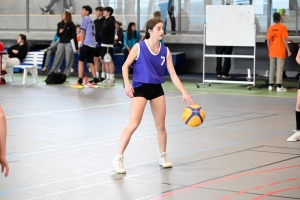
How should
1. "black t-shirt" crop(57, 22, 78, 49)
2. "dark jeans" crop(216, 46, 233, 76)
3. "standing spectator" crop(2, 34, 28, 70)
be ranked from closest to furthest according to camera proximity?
"black t-shirt" crop(57, 22, 78, 49) < "dark jeans" crop(216, 46, 233, 76) < "standing spectator" crop(2, 34, 28, 70)

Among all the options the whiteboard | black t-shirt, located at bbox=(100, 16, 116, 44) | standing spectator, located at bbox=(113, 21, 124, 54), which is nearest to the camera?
the whiteboard

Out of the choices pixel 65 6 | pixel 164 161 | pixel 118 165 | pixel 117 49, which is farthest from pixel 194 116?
pixel 65 6

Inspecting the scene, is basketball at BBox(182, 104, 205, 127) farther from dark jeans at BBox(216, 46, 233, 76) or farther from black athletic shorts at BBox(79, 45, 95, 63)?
dark jeans at BBox(216, 46, 233, 76)

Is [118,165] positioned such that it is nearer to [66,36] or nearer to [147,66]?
[147,66]

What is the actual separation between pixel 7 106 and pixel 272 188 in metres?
9.02

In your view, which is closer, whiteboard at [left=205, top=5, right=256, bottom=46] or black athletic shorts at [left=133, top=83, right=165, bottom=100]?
black athletic shorts at [left=133, top=83, right=165, bottom=100]

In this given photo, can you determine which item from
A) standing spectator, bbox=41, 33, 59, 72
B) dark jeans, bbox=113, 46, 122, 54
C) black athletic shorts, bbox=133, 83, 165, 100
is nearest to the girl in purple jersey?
black athletic shorts, bbox=133, 83, 165, 100

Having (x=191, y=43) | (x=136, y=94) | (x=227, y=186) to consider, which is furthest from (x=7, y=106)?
(x=191, y=43)

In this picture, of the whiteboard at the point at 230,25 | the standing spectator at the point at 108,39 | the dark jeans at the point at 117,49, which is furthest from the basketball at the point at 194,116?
the dark jeans at the point at 117,49

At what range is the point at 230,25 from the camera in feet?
64.5

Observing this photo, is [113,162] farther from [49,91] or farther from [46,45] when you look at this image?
[46,45]

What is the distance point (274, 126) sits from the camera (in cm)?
1228

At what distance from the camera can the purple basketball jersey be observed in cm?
834

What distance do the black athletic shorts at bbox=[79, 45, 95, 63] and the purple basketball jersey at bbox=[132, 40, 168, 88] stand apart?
11659 millimetres
